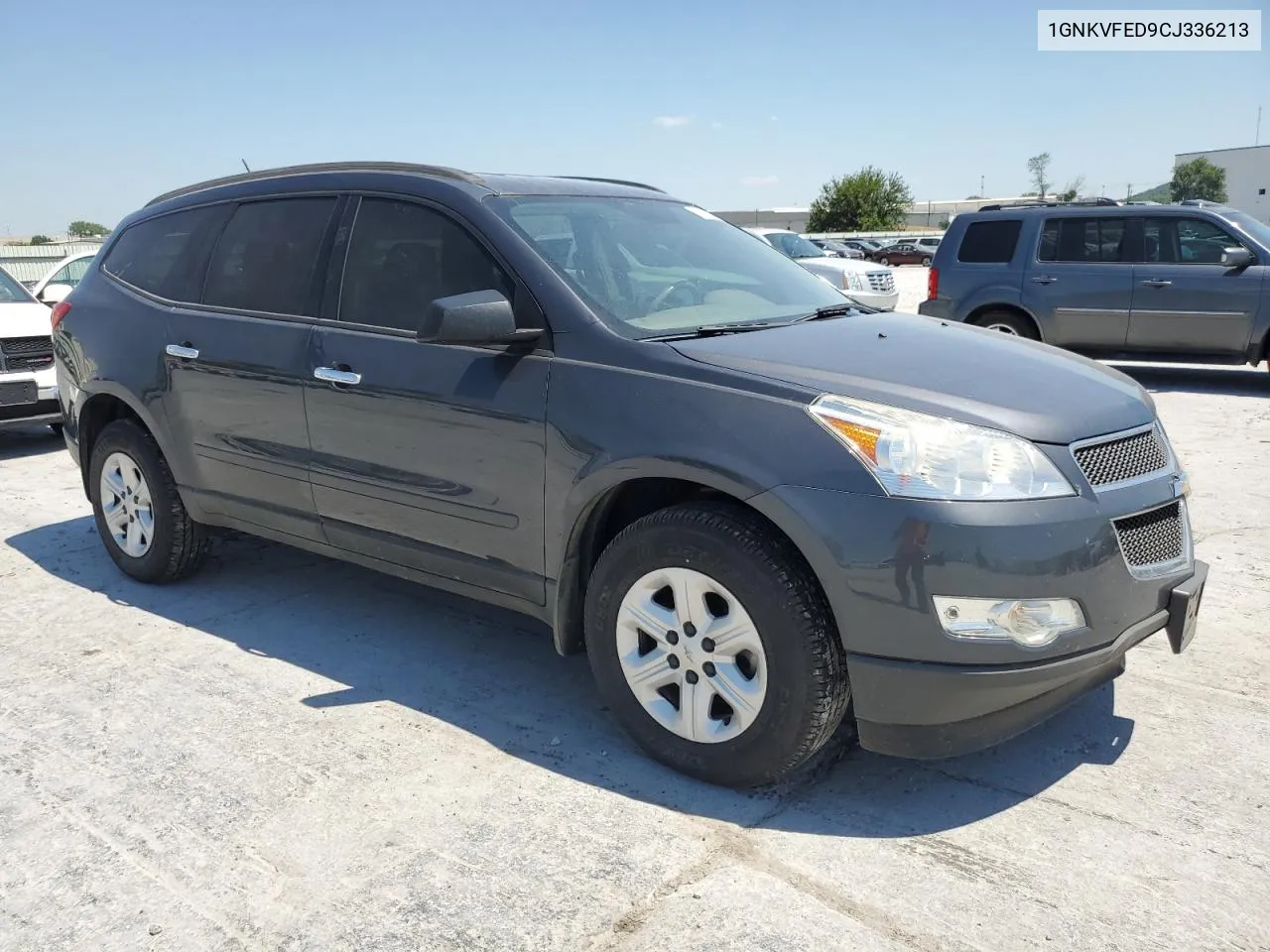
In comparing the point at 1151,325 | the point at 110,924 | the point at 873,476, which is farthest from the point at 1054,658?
the point at 1151,325

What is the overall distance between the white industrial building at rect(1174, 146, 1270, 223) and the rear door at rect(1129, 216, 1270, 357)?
9194 centimetres

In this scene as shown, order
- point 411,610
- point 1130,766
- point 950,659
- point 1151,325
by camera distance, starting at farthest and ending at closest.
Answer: point 1151,325 < point 411,610 < point 1130,766 < point 950,659

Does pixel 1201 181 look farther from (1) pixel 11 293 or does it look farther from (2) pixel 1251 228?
(1) pixel 11 293

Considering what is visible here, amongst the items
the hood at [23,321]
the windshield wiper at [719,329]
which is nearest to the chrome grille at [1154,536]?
the windshield wiper at [719,329]

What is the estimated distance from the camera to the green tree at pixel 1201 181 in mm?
87438

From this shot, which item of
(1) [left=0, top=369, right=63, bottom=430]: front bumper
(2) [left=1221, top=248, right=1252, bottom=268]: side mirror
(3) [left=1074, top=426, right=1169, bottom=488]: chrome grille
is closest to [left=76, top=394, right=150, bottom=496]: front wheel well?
(1) [left=0, top=369, right=63, bottom=430]: front bumper

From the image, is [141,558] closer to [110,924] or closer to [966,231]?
[110,924]

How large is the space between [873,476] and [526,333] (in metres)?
1.25

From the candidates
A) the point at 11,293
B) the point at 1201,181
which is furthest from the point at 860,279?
the point at 1201,181

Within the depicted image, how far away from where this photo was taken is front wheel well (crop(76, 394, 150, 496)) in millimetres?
5133

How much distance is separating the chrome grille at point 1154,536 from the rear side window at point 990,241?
8.63 meters

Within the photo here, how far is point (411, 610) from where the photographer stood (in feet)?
15.4

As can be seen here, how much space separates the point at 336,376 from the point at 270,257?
80 centimetres

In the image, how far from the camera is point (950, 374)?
10.3 ft
